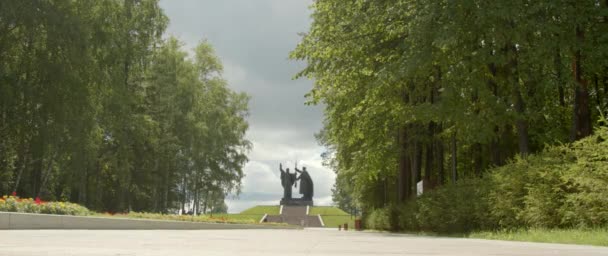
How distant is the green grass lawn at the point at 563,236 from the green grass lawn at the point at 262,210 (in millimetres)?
64161

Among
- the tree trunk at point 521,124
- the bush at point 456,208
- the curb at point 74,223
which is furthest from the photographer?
the tree trunk at point 521,124

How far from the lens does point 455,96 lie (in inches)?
829

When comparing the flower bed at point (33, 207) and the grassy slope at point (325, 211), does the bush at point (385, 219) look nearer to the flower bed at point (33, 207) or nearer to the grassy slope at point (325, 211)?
the flower bed at point (33, 207)

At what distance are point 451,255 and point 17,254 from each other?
4.10 metres

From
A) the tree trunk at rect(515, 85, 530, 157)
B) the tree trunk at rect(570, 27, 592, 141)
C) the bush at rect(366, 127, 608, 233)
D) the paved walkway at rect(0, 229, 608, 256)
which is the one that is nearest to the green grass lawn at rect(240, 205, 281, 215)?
the bush at rect(366, 127, 608, 233)

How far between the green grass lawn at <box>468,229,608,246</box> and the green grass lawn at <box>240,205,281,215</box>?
211 ft

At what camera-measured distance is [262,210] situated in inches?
3233

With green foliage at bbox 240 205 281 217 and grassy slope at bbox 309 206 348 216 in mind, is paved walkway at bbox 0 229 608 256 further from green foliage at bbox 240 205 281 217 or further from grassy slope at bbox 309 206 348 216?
grassy slope at bbox 309 206 348 216

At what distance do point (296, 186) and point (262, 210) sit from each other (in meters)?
12.5

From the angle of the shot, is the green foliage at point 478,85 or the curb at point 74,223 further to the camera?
the curb at point 74,223

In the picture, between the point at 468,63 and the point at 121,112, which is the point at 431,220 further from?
the point at 121,112

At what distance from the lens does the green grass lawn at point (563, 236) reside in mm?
10703

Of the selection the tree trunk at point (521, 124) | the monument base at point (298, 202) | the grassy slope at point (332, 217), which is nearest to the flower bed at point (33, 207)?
the tree trunk at point (521, 124)

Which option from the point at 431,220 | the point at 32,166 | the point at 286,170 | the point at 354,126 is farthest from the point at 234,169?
the point at 431,220
